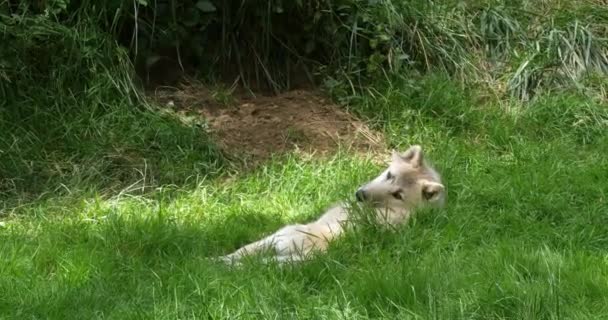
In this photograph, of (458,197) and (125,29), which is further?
(125,29)

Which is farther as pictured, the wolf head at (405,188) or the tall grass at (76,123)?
the tall grass at (76,123)

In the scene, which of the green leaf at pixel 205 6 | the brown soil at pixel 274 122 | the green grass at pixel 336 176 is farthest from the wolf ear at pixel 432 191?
the green leaf at pixel 205 6

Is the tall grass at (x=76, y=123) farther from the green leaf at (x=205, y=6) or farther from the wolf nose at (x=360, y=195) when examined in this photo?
the wolf nose at (x=360, y=195)

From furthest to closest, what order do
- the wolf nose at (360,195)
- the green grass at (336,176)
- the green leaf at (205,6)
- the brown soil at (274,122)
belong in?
the green leaf at (205,6) < the brown soil at (274,122) < the wolf nose at (360,195) < the green grass at (336,176)

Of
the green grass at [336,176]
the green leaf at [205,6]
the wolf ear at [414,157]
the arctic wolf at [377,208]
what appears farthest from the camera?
the green leaf at [205,6]

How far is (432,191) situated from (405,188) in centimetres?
18

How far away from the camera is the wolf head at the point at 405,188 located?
215 inches

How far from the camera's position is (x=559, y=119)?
7.27m

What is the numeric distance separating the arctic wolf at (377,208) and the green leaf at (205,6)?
2.13m

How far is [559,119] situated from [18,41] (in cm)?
400

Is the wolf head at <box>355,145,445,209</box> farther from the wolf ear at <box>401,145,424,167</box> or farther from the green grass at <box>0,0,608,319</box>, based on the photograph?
the green grass at <box>0,0,608,319</box>

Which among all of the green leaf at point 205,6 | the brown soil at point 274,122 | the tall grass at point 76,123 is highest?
the green leaf at point 205,6

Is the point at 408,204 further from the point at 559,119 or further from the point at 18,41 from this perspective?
the point at 18,41

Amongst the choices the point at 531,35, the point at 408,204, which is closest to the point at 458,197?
the point at 408,204
